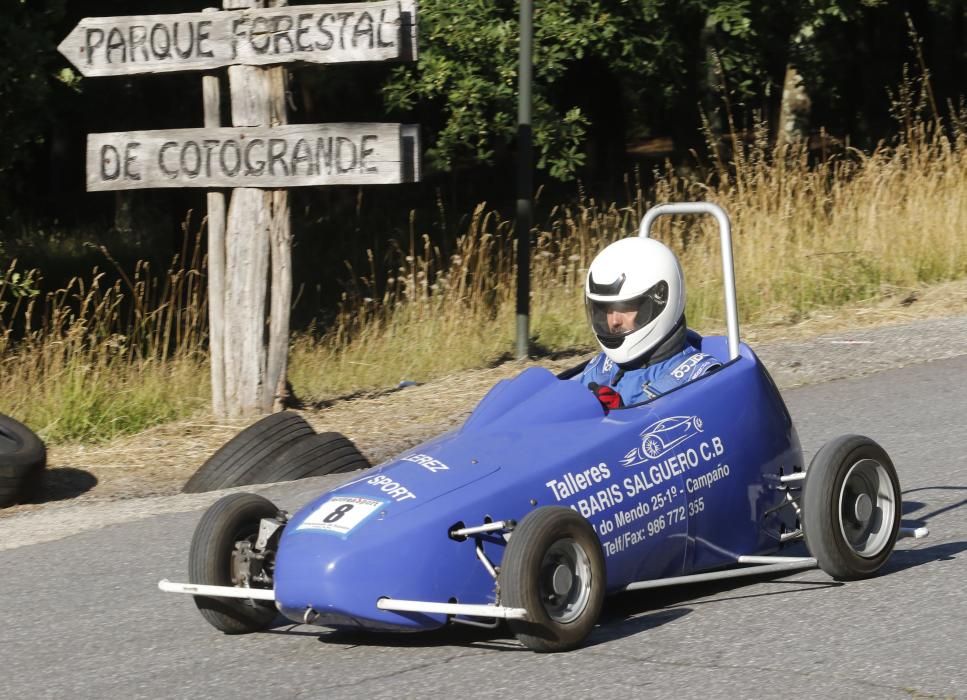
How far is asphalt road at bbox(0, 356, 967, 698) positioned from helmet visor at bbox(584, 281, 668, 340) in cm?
105

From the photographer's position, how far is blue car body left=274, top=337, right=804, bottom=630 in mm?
5199

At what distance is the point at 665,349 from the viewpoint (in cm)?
646

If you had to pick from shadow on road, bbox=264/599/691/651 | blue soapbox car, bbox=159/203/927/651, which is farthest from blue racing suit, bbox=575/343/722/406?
shadow on road, bbox=264/599/691/651

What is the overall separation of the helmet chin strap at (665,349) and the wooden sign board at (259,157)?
369cm

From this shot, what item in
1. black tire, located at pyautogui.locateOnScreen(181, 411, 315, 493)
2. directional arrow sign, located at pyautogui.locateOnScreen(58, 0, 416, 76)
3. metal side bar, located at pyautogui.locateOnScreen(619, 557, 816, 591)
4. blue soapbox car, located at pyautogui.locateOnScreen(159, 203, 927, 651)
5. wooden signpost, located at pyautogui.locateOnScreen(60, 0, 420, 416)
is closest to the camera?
blue soapbox car, located at pyautogui.locateOnScreen(159, 203, 927, 651)

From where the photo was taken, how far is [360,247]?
836 inches

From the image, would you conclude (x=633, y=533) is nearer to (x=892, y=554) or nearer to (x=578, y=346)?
(x=892, y=554)

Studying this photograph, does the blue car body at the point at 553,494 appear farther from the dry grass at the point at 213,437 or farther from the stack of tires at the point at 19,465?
the dry grass at the point at 213,437

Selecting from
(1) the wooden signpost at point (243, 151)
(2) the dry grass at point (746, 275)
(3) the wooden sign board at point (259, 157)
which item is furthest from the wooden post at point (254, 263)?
(2) the dry grass at point (746, 275)

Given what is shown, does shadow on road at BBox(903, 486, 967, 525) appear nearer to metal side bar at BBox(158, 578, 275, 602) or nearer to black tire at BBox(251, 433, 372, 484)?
black tire at BBox(251, 433, 372, 484)

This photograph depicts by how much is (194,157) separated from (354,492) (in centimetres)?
528

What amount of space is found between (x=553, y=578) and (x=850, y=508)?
4.90ft

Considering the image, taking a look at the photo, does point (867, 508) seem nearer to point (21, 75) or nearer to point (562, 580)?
point (562, 580)

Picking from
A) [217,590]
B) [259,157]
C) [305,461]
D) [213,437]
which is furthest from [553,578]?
[259,157]
